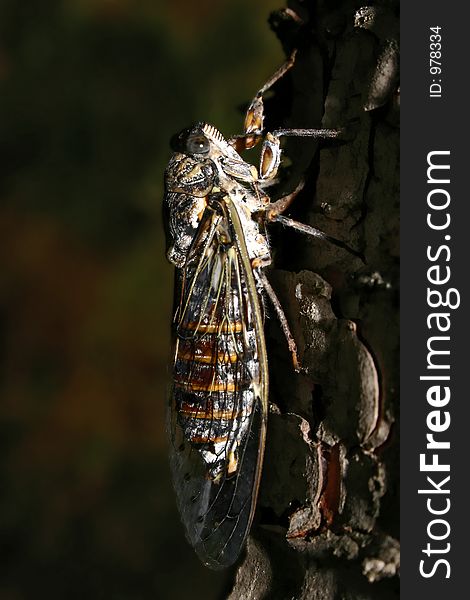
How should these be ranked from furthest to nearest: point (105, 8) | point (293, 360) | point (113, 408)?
point (113, 408) < point (105, 8) < point (293, 360)

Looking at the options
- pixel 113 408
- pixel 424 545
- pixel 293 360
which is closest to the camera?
pixel 424 545

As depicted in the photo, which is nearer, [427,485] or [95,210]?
[427,485]

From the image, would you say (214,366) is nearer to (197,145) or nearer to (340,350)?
(340,350)

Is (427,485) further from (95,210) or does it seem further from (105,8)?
(105,8)

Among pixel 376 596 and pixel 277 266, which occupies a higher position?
pixel 277 266

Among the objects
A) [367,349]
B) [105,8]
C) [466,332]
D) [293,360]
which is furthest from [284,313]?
[105,8]

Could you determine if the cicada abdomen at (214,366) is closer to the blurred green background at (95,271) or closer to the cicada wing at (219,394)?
the cicada wing at (219,394)

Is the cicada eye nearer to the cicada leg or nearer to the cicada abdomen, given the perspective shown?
the cicada abdomen
